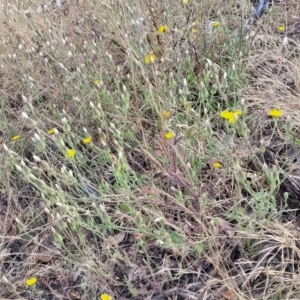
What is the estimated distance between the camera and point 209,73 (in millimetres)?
2309

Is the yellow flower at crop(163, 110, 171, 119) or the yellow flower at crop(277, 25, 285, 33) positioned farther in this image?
the yellow flower at crop(277, 25, 285, 33)

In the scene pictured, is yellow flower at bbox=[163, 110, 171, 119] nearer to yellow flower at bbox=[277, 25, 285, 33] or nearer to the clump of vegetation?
the clump of vegetation

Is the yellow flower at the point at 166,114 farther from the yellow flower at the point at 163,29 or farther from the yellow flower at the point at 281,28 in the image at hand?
the yellow flower at the point at 281,28

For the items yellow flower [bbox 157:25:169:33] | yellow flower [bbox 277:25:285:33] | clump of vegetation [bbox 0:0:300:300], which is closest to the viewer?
clump of vegetation [bbox 0:0:300:300]

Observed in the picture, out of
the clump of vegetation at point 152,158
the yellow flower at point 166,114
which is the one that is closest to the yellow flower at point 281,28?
the clump of vegetation at point 152,158

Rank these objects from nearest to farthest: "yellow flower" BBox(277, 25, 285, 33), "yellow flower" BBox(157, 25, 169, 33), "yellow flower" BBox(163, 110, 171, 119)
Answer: "yellow flower" BBox(163, 110, 171, 119) → "yellow flower" BBox(157, 25, 169, 33) → "yellow flower" BBox(277, 25, 285, 33)

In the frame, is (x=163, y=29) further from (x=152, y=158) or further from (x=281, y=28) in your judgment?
(x=152, y=158)

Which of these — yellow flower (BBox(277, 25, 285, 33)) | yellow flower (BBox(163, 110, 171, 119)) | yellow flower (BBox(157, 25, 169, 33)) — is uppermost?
yellow flower (BBox(157, 25, 169, 33))

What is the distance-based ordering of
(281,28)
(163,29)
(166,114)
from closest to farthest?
1. (166,114)
2. (163,29)
3. (281,28)

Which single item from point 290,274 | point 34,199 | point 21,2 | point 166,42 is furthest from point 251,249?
point 21,2

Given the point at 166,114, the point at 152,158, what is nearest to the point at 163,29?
the point at 166,114

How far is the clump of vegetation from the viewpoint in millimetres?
1813

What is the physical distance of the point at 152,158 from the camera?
197cm

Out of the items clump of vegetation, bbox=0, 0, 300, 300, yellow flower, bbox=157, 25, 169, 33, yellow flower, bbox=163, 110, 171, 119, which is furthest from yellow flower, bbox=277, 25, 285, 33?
yellow flower, bbox=163, 110, 171, 119
